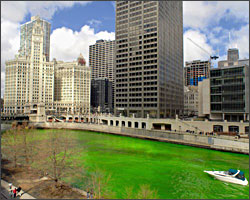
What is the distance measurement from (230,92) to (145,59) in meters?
56.8

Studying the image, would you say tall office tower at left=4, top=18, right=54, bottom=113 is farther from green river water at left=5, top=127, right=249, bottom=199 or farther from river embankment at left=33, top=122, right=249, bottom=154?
green river water at left=5, top=127, right=249, bottom=199

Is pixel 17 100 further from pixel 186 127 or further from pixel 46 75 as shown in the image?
pixel 186 127

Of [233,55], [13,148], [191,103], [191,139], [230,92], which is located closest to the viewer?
[13,148]

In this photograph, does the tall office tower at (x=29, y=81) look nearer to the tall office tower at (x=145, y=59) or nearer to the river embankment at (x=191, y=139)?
the tall office tower at (x=145, y=59)

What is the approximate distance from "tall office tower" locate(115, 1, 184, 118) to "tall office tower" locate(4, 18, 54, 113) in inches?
3809

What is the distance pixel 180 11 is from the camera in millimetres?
165500

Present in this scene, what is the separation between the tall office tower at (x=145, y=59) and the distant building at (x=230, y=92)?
37.5 metres

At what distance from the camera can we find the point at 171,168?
41.3 metres

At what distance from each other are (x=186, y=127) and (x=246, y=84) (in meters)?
26.8

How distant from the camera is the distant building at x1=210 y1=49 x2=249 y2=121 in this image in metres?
69.9

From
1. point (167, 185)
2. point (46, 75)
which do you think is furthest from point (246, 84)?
point (46, 75)

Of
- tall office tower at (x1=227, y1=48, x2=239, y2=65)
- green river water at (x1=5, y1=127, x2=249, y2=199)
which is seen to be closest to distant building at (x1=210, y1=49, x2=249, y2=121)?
tall office tower at (x1=227, y1=48, x2=239, y2=65)

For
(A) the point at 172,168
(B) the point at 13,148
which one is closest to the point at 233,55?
(A) the point at 172,168

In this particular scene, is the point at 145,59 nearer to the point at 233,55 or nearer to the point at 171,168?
the point at 233,55
